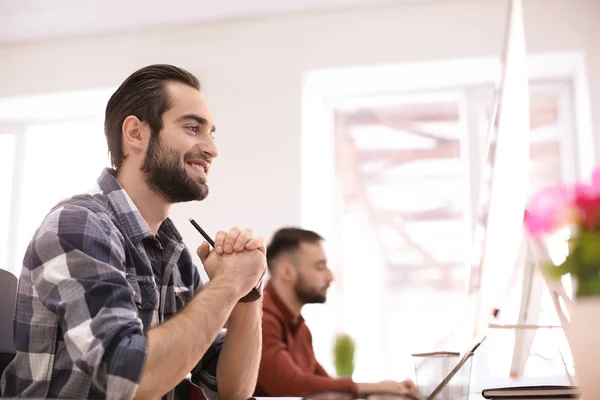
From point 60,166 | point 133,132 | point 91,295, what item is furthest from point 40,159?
point 91,295

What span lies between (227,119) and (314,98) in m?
0.50

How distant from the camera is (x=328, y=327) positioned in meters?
3.60

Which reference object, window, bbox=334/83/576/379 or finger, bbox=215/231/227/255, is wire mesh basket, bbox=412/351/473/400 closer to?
finger, bbox=215/231/227/255

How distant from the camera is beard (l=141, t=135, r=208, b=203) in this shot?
4.66 ft

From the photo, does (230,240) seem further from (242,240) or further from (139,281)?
(139,281)

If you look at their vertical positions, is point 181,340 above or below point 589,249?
below

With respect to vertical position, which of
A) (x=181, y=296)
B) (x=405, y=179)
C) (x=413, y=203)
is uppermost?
(x=405, y=179)

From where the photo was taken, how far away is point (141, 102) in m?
1.47

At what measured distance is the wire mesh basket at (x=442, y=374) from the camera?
3.30 ft

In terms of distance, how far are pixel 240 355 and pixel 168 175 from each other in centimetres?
40

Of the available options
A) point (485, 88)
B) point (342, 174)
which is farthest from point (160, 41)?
point (485, 88)

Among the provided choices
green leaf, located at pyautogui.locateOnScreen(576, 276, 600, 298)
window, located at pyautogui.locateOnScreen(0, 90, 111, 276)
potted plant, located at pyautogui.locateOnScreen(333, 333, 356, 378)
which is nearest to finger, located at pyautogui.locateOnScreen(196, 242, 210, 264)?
green leaf, located at pyautogui.locateOnScreen(576, 276, 600, 298)

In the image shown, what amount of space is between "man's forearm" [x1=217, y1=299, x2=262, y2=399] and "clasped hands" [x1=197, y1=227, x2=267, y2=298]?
13 cm

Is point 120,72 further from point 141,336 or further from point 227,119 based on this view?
point 141,336
